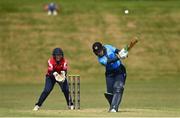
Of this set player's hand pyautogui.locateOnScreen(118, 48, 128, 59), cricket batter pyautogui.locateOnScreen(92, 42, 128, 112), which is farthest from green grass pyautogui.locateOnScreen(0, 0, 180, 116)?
player's hand pyautogui.locateOnScreen(118, 48, 128, 59)

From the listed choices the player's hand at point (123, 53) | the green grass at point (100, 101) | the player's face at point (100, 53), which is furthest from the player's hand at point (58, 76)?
the player's hand at point (123, 53)

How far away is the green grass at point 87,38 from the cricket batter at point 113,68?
59.1 feet

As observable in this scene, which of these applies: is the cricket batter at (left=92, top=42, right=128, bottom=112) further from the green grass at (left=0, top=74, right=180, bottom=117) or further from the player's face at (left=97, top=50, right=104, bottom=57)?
the green grass at (left=0, top=74, right=180, bottom=117)

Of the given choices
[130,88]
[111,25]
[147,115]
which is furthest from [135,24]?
[147,115]

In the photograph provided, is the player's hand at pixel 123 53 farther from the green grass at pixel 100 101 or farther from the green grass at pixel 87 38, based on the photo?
the green grass at pixel 87 38

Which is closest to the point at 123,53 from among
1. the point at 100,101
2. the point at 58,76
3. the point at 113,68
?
the point at 113,68

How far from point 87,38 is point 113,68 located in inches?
1269

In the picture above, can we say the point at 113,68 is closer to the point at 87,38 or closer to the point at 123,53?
the point at 123,53

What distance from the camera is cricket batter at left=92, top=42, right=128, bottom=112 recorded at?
2130 cm

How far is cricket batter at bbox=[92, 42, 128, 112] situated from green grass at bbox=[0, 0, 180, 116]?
18018 millimetres

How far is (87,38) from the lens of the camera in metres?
54.1

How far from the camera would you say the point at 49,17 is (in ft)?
191

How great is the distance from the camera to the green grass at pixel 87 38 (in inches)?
1937

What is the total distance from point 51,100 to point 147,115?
39.5ft
